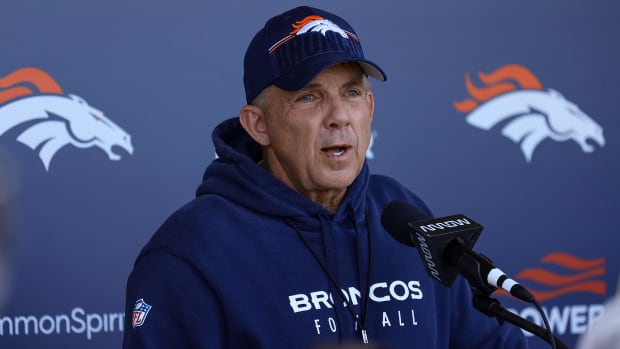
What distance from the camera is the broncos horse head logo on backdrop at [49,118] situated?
256 cm

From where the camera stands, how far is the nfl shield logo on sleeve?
163 cm

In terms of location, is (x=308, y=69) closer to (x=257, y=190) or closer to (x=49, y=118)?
(x=257, y=190)

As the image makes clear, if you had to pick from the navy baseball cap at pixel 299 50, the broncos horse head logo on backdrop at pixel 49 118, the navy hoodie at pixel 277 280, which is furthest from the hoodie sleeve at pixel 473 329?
the broncos horse head logo on backdrop at pixel 49 118

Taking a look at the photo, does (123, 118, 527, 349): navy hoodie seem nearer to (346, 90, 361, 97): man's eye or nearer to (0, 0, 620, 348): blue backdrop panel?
(346, 90, 361, 97): man's eye

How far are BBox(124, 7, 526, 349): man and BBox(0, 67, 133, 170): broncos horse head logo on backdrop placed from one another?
79 centimetres

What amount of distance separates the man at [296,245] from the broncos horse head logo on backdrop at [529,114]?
104 cm

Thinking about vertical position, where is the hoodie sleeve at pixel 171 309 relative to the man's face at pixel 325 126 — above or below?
below

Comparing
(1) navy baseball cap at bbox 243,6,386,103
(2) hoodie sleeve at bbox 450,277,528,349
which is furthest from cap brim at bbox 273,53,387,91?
(2) hoodie sleeve at bbox 450,277,528,349

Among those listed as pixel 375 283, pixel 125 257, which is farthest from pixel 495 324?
pixel 125 257

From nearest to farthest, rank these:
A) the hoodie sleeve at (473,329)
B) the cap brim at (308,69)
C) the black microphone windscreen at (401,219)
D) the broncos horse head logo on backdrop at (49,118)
→ the black microphone windscreen at (401,219), the cap brim at (308,69), the hoodie sleeve at (473,329), the broncos horse head logo on backdrop at (49,118)

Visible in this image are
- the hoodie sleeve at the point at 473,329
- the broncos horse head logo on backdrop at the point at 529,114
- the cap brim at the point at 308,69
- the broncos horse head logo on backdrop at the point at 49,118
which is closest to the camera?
the cap brim at the point at 308,69

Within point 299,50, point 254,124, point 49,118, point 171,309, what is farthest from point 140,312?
point 49,118

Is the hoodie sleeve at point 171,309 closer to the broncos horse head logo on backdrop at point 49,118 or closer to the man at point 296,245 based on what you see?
the man at point 296,245

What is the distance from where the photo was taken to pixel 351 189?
6.26ft
